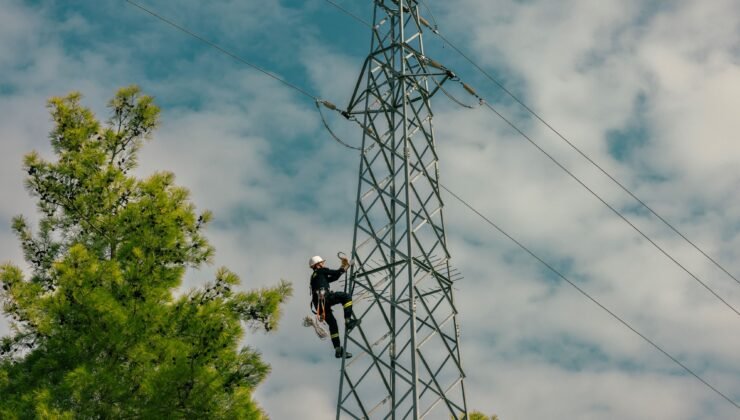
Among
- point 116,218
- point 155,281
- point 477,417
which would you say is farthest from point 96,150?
point 477,417

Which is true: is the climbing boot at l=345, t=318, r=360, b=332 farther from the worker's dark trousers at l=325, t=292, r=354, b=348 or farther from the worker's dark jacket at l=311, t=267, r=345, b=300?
the worker's dark jacket at l=311, t=267, r=345, b=300

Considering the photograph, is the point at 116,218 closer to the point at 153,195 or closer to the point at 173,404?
the point at 153,195

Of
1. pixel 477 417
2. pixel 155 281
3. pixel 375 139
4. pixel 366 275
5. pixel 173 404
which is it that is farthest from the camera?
pixel 477 417

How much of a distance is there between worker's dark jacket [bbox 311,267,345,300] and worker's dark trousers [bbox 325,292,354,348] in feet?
0.61

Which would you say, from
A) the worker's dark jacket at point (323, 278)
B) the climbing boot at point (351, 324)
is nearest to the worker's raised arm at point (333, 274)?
the worker's dark jacket at point (323, 278)

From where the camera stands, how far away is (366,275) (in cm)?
1057

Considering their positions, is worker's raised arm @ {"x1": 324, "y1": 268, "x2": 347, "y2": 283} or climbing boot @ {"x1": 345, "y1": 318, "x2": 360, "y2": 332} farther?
worker's raised arm @ {"x1": 324, "y1": 268, "x2": 347, "y2": 283}

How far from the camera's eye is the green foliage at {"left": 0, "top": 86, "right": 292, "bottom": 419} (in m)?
9.02

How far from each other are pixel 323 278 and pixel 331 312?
0.52 m

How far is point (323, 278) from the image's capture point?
1084 cm

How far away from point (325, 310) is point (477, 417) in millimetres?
12209

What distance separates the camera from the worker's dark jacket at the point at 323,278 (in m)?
10.8

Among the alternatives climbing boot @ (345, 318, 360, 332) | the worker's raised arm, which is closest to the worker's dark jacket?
the worker's raised arm

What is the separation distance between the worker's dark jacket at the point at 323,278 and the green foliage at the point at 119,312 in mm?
548
